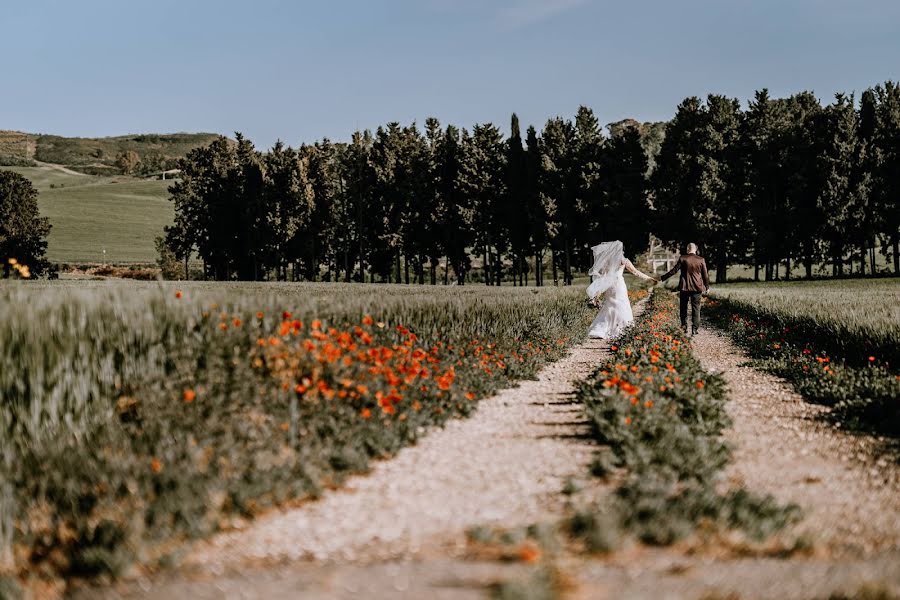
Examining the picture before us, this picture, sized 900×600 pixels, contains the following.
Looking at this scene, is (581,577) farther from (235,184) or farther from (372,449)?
(235,184)

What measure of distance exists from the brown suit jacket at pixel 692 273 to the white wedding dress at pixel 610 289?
4.43 ft

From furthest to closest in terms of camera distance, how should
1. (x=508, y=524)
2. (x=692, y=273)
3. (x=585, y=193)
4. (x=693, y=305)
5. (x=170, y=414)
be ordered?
(x=585, y=193), (x=693, y=305), (x=692, y=273), (x=170, y=414), (x=508, y=524)

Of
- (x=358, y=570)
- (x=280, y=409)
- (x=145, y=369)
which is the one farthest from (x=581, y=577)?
(x=145, y=369)

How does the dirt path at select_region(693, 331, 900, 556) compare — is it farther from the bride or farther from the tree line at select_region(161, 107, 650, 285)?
the tree line at select_region(161, 107, 650, 285)

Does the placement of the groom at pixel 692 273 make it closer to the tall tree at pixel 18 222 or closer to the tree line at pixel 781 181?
the tree line at pixel 781 181

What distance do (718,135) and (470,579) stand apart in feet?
178

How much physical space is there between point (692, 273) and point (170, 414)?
14.1 metres

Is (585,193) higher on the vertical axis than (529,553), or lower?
higher

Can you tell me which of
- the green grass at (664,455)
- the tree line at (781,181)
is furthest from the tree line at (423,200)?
the green grass at (664,455)

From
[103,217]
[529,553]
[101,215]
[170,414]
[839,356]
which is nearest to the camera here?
[529,553]

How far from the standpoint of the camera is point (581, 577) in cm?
348

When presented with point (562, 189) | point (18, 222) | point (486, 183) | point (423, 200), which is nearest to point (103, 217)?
point (18, 222)

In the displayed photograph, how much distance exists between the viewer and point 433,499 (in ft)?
16.6

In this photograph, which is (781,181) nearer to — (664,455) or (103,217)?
(664,455)
